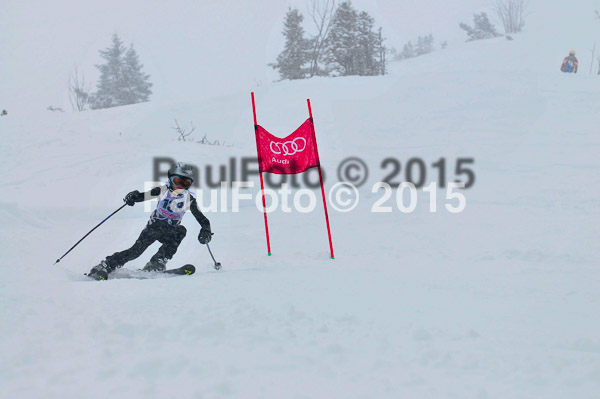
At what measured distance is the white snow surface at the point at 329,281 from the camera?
2756 mm

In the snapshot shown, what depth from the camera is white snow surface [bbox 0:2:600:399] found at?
9.04 ft

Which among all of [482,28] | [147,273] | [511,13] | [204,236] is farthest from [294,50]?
[511,13]

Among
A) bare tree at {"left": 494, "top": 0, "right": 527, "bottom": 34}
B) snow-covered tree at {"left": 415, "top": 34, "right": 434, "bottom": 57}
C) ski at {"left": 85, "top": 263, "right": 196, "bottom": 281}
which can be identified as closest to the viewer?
ski at {"left": 85, "top": 263, "right": 196, "bottom": 281}

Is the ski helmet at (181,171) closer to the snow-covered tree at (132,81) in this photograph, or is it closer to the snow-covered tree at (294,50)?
the snow-covered tree at (294,50)

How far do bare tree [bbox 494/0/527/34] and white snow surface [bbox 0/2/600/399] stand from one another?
41.1 meters

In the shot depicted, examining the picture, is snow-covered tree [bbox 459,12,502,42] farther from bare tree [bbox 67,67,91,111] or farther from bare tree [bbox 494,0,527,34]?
bare tree [bbox 67,67,91,111]

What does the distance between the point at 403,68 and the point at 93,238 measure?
24582mm

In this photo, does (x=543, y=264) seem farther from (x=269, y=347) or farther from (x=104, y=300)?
(x=104, y=300)

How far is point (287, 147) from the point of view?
7336mm

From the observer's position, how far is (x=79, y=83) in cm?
4066

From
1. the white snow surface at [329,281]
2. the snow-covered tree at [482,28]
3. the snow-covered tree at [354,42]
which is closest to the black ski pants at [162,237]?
the white snow surface at [329,281]

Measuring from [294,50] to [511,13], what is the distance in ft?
107

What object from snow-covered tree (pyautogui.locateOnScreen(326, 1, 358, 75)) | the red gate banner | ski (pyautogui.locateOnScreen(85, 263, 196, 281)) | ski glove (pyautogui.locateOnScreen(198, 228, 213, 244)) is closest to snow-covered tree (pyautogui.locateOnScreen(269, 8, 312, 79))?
snow-covered tree (pyautogui.locateOnScreen(326, 1, 358, 75))

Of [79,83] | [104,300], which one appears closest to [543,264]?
[104,300]
